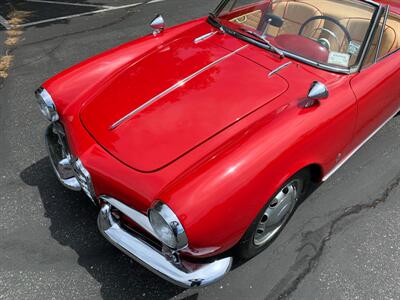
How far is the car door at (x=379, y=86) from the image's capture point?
8.79 feet


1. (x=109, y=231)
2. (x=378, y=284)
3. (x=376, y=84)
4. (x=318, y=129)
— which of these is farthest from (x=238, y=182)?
(x=376, y=84)

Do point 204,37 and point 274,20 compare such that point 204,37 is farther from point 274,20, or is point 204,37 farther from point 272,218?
point 272,218

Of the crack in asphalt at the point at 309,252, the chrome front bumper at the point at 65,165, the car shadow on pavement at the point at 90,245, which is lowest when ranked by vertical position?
the car shadow on pavement at the point at 90,245

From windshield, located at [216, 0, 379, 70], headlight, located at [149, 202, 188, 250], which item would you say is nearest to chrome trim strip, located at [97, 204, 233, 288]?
headlight, located at [149, 202, 188, 250]

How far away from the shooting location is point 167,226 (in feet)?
6.17

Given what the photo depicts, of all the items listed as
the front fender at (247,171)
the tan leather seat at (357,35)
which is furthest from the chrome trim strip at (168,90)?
the tan leather seat at (357,35)

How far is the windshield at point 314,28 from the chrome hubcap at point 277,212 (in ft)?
3.08

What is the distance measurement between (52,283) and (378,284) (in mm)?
2079

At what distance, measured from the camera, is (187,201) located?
1.87m

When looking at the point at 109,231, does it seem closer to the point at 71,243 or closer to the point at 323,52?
the point at 71,243

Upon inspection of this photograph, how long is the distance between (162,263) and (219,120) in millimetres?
906

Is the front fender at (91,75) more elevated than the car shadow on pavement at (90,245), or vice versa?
the front fender at (91,75)

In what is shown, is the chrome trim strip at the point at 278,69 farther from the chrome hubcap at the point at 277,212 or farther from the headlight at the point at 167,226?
the headlight at the point at 167,226

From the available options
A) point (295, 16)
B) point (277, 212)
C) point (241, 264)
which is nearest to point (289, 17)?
point (295, 16)
